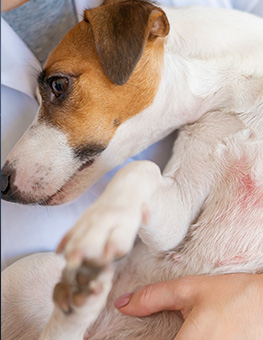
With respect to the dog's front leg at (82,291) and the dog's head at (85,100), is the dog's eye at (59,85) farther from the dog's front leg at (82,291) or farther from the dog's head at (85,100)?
the dog's front leg at (82,291)

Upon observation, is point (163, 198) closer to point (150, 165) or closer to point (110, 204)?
point (150, 165)

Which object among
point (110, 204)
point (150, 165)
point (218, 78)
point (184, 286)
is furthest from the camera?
point (218, 78)

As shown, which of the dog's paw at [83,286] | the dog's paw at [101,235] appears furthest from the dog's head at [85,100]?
the dog's paw at [83,286]

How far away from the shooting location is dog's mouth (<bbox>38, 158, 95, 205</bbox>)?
1191 millimetres

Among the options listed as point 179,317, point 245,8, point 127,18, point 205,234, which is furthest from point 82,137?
point 245,8

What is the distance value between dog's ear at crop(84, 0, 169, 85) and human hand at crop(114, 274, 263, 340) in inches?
23.4

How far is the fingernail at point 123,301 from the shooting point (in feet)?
4.00

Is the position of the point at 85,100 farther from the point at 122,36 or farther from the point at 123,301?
the point at 123,301

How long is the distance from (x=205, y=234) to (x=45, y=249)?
2.01 ft

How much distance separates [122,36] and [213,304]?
2.44 ft

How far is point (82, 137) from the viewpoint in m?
1.12

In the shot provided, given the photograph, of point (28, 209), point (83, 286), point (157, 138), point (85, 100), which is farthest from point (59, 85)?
point (83, 286)

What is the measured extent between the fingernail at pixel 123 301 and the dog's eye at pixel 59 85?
2.14 ft

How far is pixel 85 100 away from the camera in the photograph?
1115 mm
